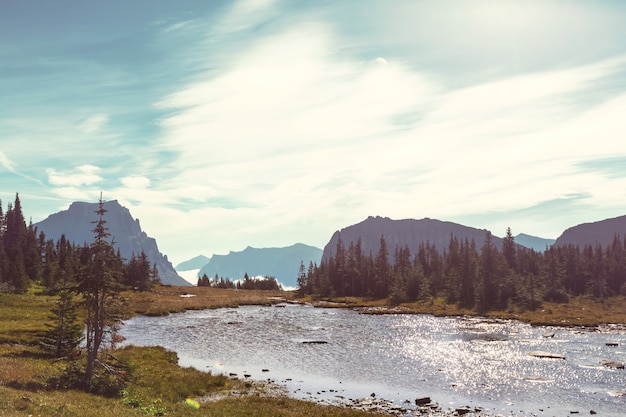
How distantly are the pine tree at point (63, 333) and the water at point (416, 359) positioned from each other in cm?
1201

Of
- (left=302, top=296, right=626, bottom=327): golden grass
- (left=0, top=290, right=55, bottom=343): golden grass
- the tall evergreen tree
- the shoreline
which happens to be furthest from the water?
the tall evergreen tree

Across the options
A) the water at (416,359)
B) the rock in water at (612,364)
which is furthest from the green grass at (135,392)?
the rock in water at (612,364)

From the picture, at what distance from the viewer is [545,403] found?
36.0 meters

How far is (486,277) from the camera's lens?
124 meters

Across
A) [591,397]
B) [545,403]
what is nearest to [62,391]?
[545,403]

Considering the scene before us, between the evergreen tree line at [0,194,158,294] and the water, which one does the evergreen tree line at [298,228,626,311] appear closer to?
the water

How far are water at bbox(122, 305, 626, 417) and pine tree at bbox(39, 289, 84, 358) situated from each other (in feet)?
39.4

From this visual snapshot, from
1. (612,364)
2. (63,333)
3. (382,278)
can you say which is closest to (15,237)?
(63,333)

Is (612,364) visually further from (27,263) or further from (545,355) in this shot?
(27,263)

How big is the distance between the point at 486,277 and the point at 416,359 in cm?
8038

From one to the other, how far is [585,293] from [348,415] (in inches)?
5368

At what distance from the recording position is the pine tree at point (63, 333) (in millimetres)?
41562

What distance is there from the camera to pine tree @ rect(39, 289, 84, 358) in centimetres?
4156

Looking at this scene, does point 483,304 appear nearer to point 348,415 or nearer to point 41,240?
point 348,415
